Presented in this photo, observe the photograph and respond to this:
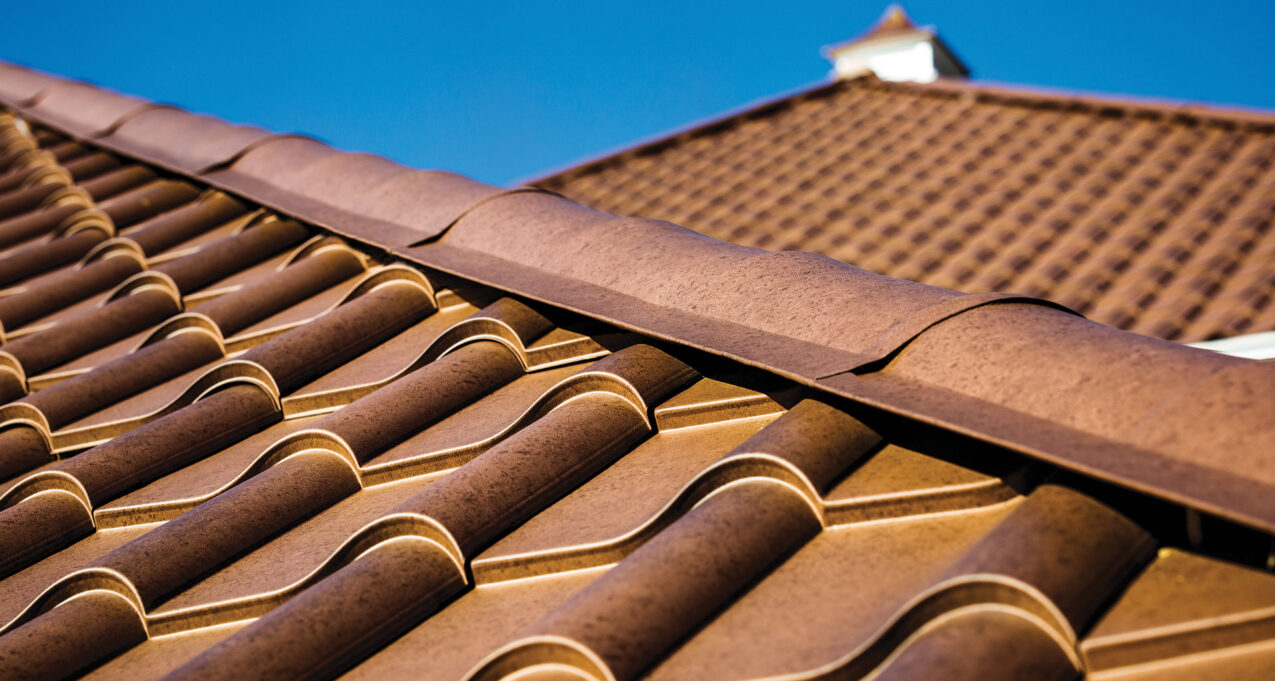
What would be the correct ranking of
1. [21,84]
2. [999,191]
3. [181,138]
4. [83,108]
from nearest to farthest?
[181,138] < [83,108] < [21,84] < [999,191]

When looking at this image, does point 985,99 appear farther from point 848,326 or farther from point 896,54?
point 848,326

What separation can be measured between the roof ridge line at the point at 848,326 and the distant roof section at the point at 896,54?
8.72 meters

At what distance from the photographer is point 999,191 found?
25.4 ft

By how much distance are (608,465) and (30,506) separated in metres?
1.37

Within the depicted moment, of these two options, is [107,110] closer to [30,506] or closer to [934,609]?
[30,506]

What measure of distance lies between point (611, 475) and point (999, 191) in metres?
6.52

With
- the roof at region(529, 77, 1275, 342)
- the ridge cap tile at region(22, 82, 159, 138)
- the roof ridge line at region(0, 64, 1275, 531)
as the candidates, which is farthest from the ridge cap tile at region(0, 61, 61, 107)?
the roof at region(529, 77, 1275, 342)

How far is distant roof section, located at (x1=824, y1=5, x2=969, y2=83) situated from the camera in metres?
11.4

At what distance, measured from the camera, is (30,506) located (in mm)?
2379

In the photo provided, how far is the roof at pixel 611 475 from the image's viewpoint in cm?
132

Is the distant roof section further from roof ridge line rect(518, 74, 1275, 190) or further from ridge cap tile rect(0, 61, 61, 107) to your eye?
A: ridge cap tile rect(0, 61, 61, 107)

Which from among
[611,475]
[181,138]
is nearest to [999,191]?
[181,138]

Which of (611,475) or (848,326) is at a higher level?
(848,326)

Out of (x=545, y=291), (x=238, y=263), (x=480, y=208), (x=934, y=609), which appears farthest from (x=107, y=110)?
(x=934, y=609)
